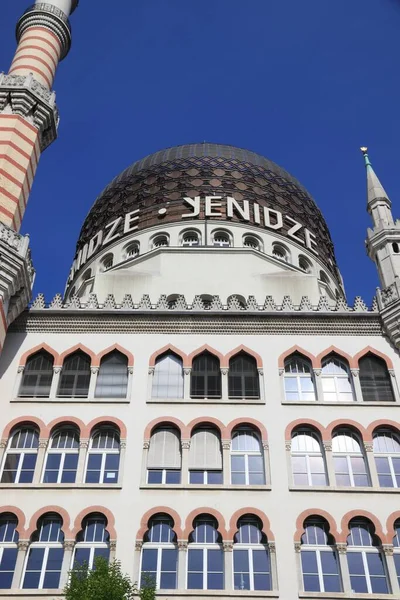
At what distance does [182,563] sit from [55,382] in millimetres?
6920

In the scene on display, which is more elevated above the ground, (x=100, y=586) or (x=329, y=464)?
(x=329, y=464)

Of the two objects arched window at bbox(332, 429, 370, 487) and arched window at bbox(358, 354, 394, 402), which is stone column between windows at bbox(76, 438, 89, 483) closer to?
arched window at bbox(332, 429, 370, 487)

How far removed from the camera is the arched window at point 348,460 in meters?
19.5

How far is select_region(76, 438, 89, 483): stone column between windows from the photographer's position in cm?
1927

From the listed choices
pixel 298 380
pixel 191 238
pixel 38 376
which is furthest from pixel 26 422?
pixel 191 238

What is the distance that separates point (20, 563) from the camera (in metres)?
17.6

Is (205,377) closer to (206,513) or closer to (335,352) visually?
(335,352)

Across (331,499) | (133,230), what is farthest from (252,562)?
(133,230)

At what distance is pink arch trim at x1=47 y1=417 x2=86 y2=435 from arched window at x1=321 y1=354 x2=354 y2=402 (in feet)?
24.4

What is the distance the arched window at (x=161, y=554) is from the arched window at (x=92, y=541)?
1.05 meters

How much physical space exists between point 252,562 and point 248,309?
27.6 feet

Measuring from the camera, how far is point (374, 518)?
1845 centimetres

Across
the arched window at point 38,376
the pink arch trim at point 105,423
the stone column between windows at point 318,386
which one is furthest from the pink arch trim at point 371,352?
the arched window at point 38,376

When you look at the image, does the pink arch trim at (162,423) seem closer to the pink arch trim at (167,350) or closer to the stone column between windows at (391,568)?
the pink arch trim at (167,350)
